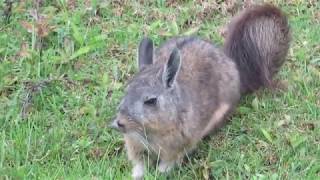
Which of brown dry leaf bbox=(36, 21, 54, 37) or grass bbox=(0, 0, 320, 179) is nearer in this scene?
grass bbox=(0, 0, 320, 179)

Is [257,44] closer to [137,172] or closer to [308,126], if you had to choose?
[308,126]

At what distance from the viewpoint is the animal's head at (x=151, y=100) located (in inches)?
190

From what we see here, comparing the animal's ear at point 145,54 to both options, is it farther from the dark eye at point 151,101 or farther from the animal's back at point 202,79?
the dark eye at point 151,101

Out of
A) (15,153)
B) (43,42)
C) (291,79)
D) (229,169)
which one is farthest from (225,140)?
(43,42)

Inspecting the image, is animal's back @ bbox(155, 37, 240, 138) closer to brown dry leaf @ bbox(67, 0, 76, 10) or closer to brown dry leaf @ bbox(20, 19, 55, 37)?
brown dry leaf @ bbox(20, 19, 55, 37)

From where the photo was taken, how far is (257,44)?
590 centimetres

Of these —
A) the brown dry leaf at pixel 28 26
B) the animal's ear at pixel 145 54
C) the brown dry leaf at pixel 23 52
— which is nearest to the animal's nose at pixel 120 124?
the animal's ear at pixel 145 54

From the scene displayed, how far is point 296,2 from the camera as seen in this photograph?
726 centimetres

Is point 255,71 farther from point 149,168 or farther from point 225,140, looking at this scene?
point 149,168

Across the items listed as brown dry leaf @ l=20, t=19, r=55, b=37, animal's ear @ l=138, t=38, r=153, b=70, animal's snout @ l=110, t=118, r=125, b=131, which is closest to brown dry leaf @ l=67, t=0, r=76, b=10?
brown dry leaf @ l=20, t=19, r=55, b=37

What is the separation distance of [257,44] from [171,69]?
3.63ft

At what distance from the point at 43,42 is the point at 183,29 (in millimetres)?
1216

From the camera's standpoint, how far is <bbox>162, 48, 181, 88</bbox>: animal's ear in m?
4.97

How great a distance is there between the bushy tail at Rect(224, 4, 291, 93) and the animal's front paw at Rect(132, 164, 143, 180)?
121cm
